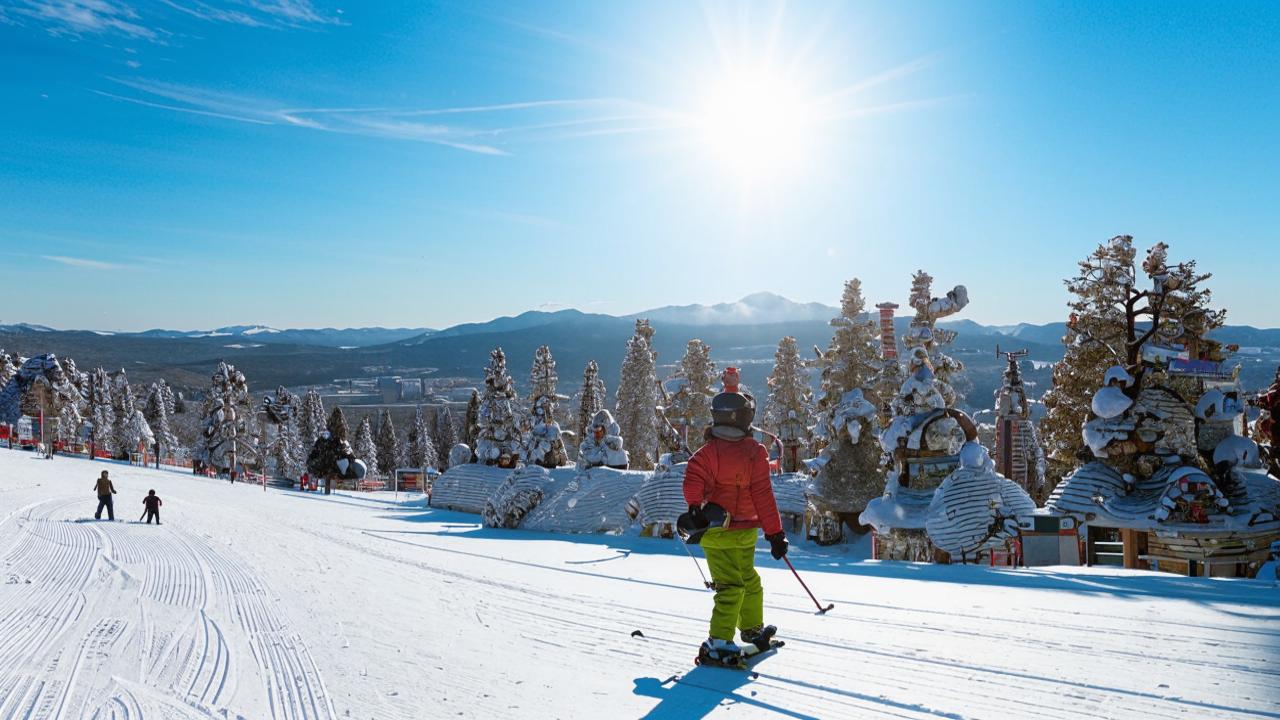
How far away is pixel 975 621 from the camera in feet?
19.9

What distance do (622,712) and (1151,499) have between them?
480 inches

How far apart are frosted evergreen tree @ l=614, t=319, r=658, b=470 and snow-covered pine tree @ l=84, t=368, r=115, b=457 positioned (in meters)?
54.8

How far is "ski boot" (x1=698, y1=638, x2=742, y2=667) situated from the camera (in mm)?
5000

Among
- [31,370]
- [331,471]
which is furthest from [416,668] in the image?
[31,370]

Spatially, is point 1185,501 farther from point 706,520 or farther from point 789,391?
point 789,391

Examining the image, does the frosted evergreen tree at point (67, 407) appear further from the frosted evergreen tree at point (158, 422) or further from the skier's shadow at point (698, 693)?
the skier's shadow at point (698, 693)

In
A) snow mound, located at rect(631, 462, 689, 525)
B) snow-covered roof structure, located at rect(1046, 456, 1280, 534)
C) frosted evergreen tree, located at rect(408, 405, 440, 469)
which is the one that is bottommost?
frosted evergreen tree, located at rect(408, 405, 440, 469)

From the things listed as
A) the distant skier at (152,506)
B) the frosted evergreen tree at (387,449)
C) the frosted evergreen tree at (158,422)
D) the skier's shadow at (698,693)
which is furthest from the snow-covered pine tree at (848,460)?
the frosted evergreen tree at (158,422)

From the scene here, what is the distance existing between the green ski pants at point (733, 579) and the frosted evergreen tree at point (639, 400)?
38.7m

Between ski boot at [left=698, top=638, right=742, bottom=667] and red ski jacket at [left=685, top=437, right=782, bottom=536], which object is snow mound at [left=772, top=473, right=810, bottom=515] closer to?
red ski jacket at [left=685, top=437, right=782, bottom=536]

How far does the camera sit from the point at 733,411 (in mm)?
5449

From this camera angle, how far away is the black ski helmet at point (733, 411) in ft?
17.8

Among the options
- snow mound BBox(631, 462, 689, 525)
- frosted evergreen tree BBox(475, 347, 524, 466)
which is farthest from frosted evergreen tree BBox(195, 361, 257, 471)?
snow mound BBox(631, 462, 689, 525)

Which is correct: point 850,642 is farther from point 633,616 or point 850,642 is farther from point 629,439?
point 629,439
